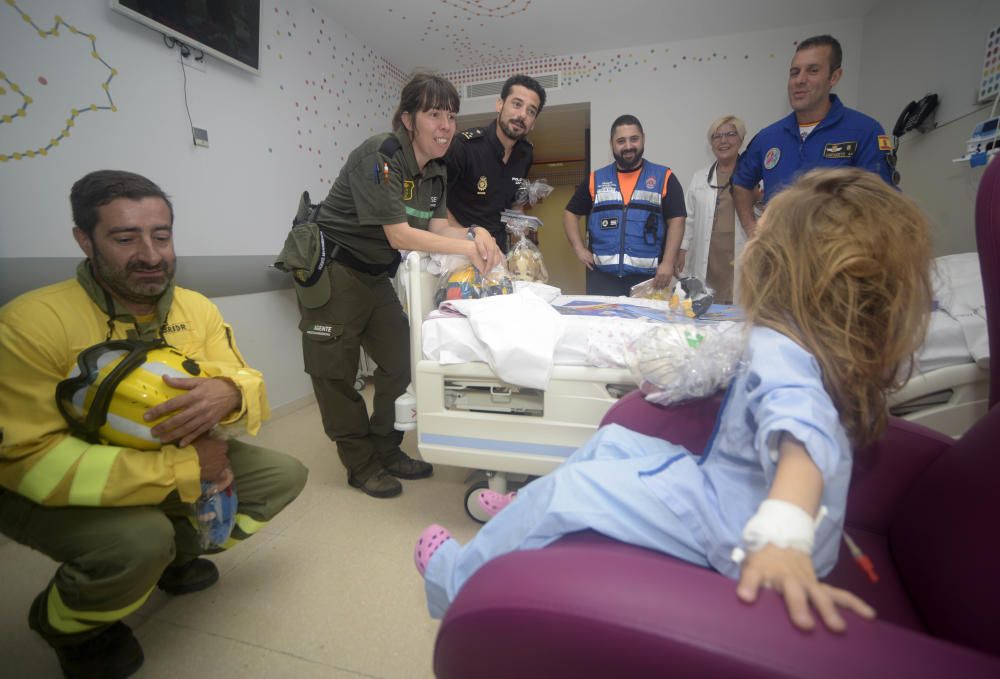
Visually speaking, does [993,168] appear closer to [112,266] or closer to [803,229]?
[803,229]

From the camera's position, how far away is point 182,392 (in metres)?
1.14

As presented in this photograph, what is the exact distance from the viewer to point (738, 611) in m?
0.49

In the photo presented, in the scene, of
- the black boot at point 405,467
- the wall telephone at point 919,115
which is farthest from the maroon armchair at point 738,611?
the wall telephone at point 919,115

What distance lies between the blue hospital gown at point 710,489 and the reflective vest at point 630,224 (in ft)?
6.78

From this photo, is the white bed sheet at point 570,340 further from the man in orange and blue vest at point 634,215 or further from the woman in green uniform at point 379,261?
the man in orange and blue vest at point 634,215

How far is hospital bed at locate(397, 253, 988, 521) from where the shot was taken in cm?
134

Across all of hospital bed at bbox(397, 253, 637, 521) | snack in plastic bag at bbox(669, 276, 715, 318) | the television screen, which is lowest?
hospital bed at bbox(397, 253, 637, 521)

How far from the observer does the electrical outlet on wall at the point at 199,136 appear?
2.54 metres

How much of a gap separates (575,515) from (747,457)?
0.35m

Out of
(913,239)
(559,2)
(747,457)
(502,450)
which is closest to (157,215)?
(502,450)

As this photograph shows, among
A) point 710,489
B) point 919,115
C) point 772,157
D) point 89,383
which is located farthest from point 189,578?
point 919,115

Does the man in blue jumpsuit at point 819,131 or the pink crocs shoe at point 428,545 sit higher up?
the man in blue jumpsuit at point 819,131

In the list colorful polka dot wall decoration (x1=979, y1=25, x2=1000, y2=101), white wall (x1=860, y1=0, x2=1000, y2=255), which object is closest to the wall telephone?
white wall (x1=860, y1=0, x2=1000, y2=255)

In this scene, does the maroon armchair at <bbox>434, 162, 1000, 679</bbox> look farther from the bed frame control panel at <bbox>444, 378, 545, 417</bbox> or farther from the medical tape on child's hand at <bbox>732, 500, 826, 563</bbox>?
the bed frame control panel at <bbox>444, 378, 545, 417</bbox>
